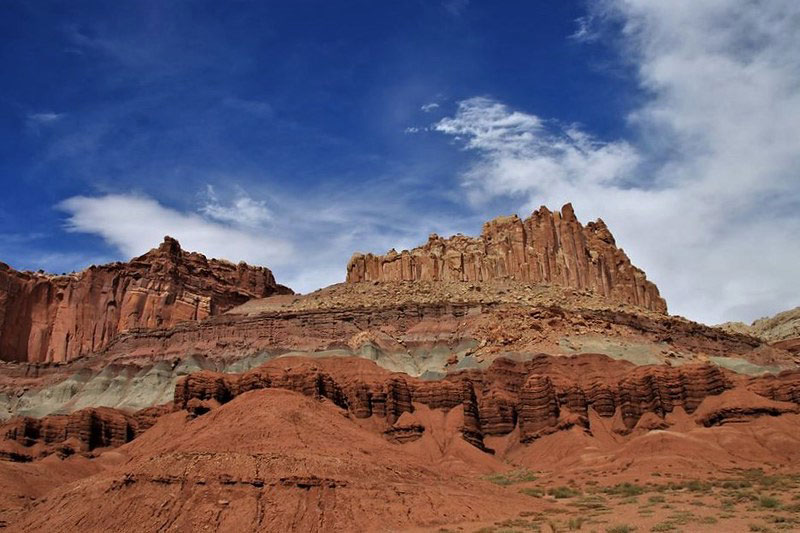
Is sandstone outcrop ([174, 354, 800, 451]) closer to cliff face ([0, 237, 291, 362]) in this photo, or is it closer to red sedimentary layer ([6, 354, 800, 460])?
red sedimentary layer ([6, 354, 800, 460])

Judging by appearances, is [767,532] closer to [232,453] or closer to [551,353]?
[232,453]

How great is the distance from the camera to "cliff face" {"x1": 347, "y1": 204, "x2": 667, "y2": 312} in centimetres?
12100

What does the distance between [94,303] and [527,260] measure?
242ft

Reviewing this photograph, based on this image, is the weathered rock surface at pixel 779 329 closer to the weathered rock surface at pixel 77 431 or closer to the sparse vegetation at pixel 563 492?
the sparse vegetation at pixel 563 492

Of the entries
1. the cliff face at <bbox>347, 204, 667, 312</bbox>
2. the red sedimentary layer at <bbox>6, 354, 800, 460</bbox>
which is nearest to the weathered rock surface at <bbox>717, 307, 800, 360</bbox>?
the cliff face at <bbox>347, 204, 667, 312</bbox>

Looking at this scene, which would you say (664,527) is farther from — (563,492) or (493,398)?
(493,398)

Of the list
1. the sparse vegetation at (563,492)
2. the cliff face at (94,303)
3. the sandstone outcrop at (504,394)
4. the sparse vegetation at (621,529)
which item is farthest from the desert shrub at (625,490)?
the cliff face at (94,303)

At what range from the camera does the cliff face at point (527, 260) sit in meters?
121

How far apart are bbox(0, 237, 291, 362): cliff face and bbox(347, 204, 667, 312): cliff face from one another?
30671 mm

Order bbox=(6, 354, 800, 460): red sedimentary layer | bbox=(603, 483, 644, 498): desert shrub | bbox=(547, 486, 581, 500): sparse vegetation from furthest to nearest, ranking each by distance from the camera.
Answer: bbox=(6, 354, 800, 460): red sedimentary layer
bbox=(547, 486, 581, 500): sparse vegetation
bbox=(603, 483, 644, 498): desert shrub

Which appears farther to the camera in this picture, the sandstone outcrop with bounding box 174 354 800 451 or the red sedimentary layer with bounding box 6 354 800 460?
the sandstone outcrop with bounding box 174 354 800 451

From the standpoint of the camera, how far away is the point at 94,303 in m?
134

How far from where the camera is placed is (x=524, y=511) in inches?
1545

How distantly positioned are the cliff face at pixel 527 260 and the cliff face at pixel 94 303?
3067 centimetres
